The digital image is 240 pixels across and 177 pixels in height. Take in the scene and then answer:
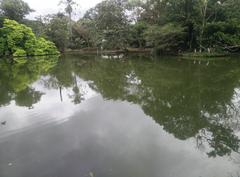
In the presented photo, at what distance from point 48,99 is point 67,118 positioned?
2.82 m

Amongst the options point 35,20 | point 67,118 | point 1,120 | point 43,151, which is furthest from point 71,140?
point 35,20

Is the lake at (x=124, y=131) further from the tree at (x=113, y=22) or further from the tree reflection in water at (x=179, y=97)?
the tree at (x=113, y=22)

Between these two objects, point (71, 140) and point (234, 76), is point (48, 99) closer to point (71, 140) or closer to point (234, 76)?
point (71, 140)

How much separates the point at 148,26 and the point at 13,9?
986 inches

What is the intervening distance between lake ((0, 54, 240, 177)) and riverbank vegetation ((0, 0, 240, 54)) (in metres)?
7.00

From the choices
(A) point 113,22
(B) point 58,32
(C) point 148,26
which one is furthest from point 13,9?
(C) point 148,26

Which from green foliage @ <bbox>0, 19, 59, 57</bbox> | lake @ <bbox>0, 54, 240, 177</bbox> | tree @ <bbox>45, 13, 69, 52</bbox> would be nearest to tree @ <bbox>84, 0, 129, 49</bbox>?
tree @ <bbox>45, 13, 69, 52</bbox>

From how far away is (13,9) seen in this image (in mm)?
41562

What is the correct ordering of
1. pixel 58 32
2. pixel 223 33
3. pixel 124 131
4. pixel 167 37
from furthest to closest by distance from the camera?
1. pixel 58 32
2. pixel 167 37
3. pixel 223 33
4. pixel 124 131

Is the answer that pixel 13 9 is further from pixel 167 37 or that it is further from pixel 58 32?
pixel 167 37

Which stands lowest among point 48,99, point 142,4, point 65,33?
point 48,99

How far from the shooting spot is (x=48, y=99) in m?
9.52

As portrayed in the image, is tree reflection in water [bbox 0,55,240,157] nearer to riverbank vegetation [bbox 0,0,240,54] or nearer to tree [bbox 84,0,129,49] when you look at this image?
riverbank vegetation [bbox 0,0,240,54]

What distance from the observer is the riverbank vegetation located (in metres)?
24.5
